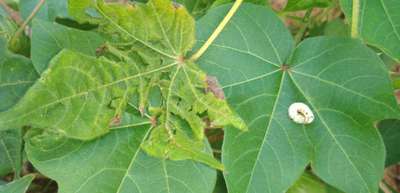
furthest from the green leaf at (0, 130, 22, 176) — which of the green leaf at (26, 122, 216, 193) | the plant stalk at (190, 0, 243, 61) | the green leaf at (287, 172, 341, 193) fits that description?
the green leaf at (287, 172, 341, 193)

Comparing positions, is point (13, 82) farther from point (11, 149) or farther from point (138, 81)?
point (138, 81)

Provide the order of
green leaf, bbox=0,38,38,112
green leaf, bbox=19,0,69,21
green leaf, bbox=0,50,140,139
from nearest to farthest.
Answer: green leaf, bbox=0,50,140,139 < green leaf, bbox=0,38,38,112 < green leaf, bbox=19,0,69,21

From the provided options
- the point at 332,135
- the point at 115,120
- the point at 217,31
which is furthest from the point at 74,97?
the point at 332,135

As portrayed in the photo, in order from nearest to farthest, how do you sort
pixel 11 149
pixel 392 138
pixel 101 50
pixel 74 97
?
pixel 74 97 < pixel 101 50 < pixel 11 149 < pixel 392 138

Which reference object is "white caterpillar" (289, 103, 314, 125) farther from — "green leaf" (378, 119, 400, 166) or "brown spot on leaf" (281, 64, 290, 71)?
"green leaf" (378, 119, 400, 166)

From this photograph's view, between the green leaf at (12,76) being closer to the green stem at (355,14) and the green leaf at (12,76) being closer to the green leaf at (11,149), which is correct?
the green leaf at (11,149)

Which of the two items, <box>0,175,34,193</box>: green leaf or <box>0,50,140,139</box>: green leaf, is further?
<box>0,175,34,193</box>: green leaf

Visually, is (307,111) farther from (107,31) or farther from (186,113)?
(107,31)
